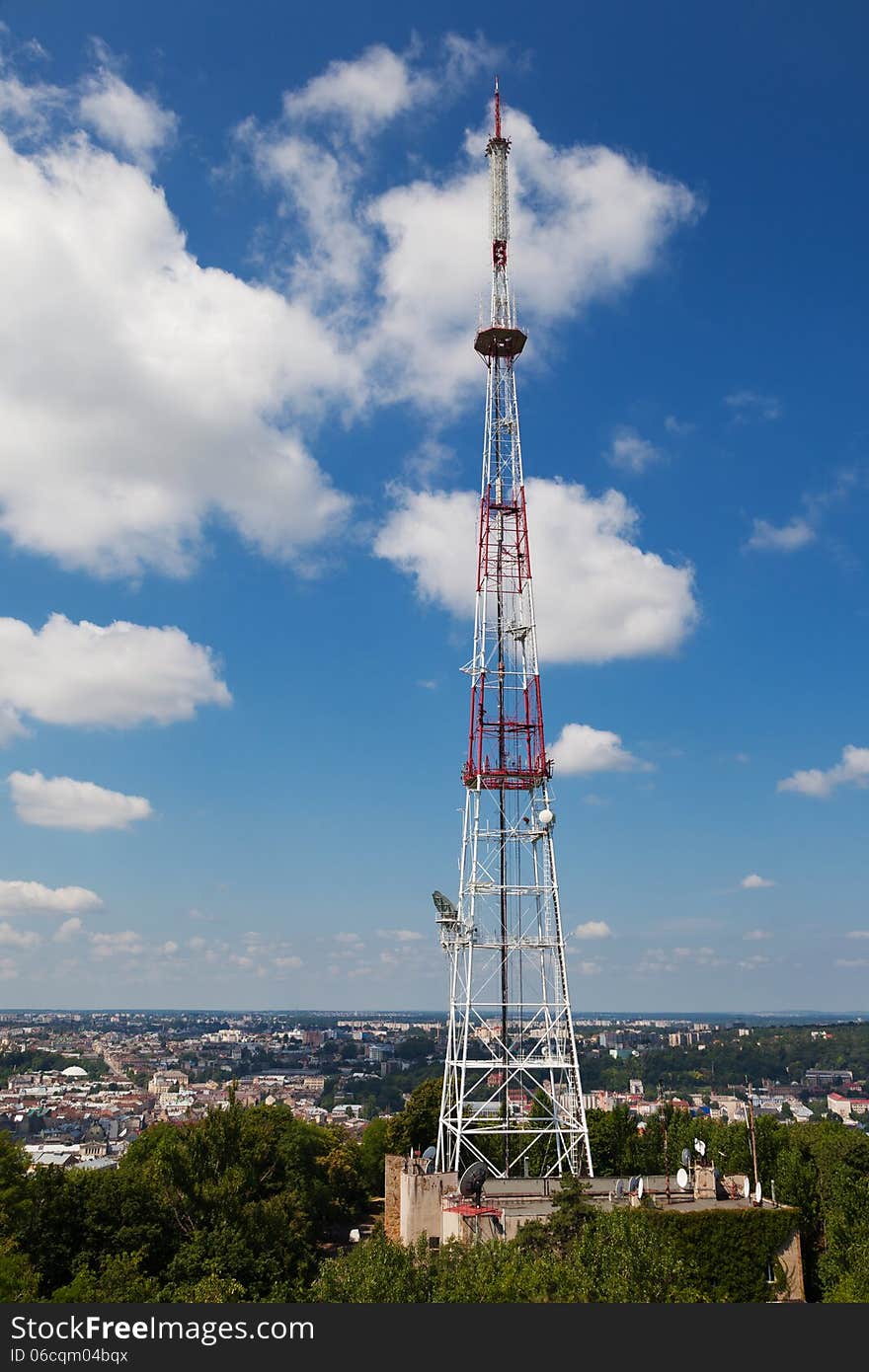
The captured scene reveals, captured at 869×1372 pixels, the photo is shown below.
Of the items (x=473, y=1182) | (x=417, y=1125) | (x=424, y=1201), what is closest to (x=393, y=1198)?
(x=424, y=1201)

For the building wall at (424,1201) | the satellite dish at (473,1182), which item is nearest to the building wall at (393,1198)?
the building wall at (424,1201)

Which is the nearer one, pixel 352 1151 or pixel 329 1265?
pixel 329 1265

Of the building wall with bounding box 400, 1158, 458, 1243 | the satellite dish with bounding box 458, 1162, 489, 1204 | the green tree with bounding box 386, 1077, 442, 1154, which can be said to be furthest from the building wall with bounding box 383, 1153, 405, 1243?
the green tree with bounding box 386, 1077, 442, 1154

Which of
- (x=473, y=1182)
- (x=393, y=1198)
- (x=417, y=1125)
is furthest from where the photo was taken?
(x=417, y=1125)

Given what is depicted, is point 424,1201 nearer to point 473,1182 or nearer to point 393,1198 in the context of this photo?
point 473,1182

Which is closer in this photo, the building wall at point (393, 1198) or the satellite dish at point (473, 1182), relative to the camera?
the satellite dish at point (473, 1182)

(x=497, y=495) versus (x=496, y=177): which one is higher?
(x=496, y=177)

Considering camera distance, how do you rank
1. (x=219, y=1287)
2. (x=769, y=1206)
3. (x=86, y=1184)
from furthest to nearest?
(x=86, y=1184) < (x=769, y=1206) < (x=219, y=1287)

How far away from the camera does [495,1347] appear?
14.2 metres

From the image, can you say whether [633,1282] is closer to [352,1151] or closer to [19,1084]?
[352,1151]

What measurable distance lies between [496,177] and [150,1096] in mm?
177329

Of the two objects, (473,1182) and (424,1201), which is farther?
(424,1201)

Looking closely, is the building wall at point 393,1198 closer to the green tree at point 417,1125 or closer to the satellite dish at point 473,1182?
the satellite dish at point 473,1182

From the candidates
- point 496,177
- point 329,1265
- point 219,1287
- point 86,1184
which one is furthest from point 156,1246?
point 496,177
